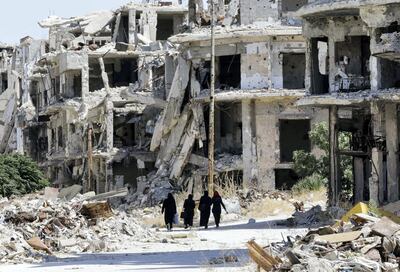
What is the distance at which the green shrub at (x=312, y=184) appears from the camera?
1893 inches

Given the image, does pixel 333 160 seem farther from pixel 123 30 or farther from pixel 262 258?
pixel 123 30

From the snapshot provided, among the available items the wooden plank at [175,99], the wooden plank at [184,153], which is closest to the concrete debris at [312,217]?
the wooden plank at [184,153]

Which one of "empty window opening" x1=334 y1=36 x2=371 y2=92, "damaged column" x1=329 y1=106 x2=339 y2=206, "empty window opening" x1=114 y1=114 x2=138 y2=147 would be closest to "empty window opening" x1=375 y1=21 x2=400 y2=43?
"empty window opening" x1=334 y1=36 x2=371 y2=92

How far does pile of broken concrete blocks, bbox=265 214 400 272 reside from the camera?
20.3 meters

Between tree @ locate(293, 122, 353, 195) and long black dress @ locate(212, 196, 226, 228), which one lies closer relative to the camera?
long black dress @ locate(212, 196, 226, 228)

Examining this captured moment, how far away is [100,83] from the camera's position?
7038 centimetres

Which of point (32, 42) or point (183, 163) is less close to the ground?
point (32, 42)

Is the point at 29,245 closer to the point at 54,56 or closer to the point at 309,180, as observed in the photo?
the point at 309,180

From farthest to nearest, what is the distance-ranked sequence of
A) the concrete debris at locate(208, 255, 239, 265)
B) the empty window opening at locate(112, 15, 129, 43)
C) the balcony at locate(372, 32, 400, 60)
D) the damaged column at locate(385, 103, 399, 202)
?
the empty window opening at locate(112, 15, 129, 43)
the damaged column at locate(385, 103, 399, 202)
the balcony at locate(372, 32, 400, 60)
the concrete debris at locate(208, 255, 239, 265)

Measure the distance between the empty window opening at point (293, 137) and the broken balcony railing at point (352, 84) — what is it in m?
13.6

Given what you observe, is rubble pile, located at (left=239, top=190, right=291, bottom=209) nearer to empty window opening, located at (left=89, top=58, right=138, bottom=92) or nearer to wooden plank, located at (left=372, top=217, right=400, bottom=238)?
empty window opening, located at (left=89, top=58, right=138, bottom=92)

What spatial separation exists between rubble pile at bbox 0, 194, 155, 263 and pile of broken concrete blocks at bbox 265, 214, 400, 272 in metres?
8.81

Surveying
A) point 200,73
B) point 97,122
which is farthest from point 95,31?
point 200,73

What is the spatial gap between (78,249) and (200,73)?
22224 mm
